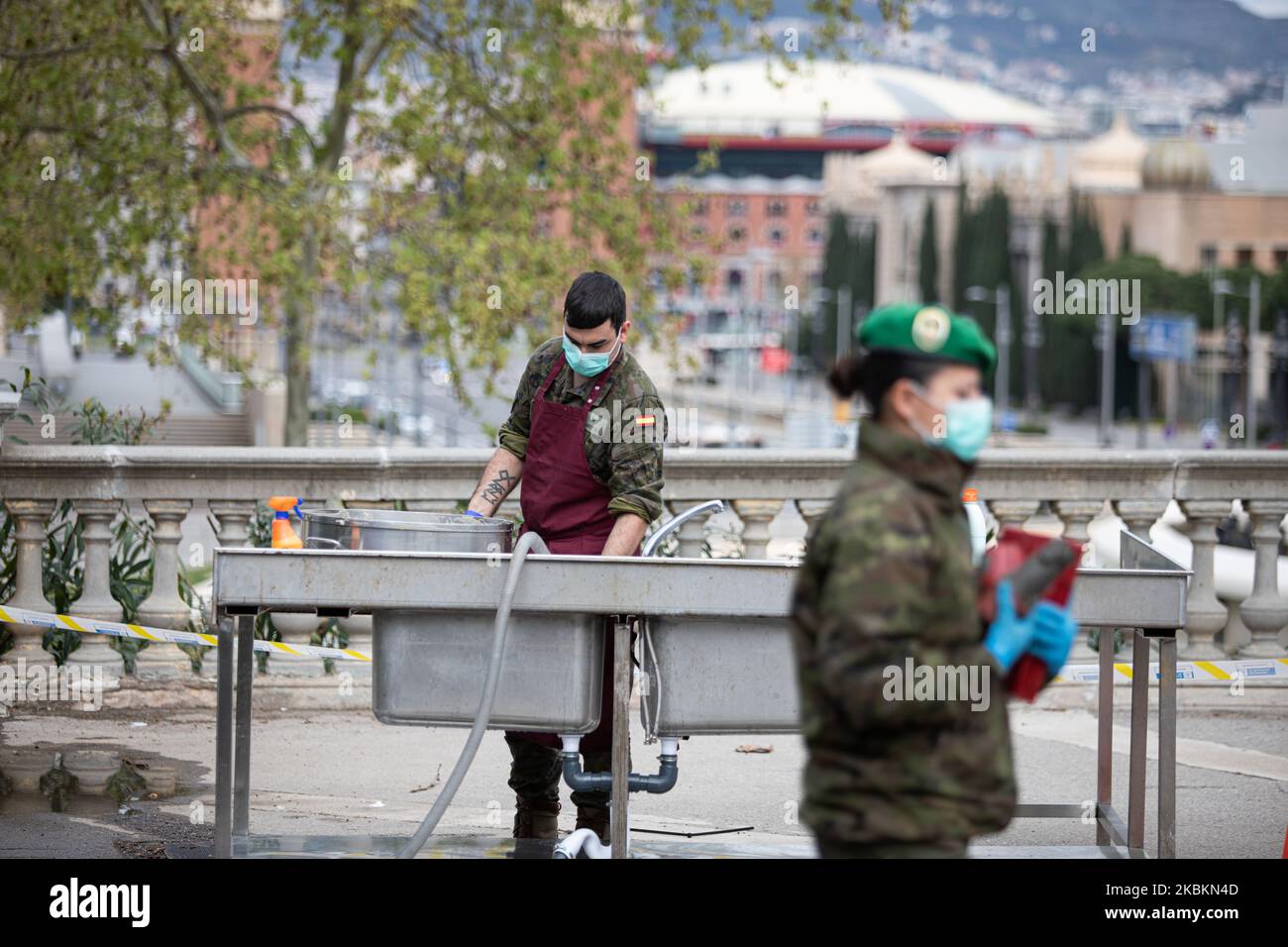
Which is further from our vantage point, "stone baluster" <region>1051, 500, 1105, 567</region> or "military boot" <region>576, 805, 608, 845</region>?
"stone baluster" <region>1051, 500, 1105, 567</region>

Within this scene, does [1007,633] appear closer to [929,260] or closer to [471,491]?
[471,491]

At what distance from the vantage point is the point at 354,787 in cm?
765

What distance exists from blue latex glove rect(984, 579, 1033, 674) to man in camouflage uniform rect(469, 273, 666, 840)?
7.29ft

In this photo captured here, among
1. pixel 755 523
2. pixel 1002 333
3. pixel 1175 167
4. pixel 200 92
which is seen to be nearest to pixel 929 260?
pixel 1002 333

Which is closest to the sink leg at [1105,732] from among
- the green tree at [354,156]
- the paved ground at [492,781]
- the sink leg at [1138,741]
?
the sink leg at [1138,741]

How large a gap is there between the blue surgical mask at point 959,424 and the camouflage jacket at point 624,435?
7.41ft

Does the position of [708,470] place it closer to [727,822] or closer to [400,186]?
[727,822]

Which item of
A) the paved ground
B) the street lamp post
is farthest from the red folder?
the street lamp post

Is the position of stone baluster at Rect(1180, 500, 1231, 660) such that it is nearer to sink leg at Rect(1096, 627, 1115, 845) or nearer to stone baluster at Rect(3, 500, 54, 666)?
sink leg at Rect(1096, 627, 1115, 845)

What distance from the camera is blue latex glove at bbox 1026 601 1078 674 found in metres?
3.56

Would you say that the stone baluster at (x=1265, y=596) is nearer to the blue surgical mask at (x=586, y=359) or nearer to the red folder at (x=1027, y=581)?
the blue surgical mask at (x=586, y=359)

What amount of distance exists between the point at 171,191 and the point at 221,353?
181 centimetres

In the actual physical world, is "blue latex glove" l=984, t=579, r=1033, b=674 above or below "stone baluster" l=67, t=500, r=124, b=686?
above
